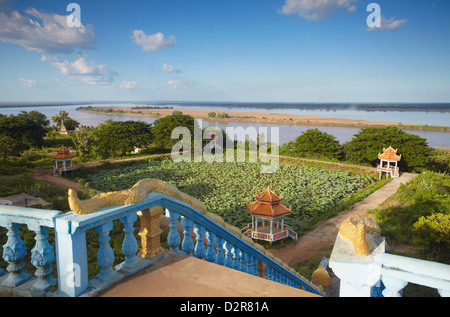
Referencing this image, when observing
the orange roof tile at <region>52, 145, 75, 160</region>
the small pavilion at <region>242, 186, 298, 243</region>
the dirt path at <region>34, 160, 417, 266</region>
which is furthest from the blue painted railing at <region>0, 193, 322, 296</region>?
the orange roof tile at <region>52, 145, 75, 160</region>

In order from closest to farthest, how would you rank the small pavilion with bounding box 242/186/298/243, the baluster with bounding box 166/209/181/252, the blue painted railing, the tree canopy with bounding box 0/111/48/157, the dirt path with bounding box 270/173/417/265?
1. the blue painted railing
2. the baluster with bounding box 166/209/181/252
3. the dirt path with bounding box 270/173/417/265
4. the small pavilion with bounding box 242/186/298/243
5. the tree canopy with bounding box 0/111/48/157

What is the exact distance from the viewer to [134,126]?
90.4ft

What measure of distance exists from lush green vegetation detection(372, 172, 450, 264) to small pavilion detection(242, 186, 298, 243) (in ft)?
11.1

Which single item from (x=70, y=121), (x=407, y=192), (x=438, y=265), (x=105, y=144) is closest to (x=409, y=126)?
(x=407, y=192)

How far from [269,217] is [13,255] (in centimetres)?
944

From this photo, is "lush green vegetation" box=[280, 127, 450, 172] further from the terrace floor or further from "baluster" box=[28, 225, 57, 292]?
"baluster" box=[28, 225, 57, 292]

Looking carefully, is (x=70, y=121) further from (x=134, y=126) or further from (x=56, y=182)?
(x=56, y=182)

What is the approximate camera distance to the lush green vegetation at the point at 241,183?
1381 cm

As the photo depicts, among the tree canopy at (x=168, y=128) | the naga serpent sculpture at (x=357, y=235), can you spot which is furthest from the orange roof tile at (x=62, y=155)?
the naga serpent sculpture at (x=357, y=235)

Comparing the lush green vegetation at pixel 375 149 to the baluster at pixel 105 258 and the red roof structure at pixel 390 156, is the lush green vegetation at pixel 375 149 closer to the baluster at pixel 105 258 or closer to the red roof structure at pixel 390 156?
the red roof structure at pixel 390 156

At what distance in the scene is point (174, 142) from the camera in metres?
27.6

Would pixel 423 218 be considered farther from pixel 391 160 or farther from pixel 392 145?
pixel 392 145

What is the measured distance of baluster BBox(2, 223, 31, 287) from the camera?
74.2 inches

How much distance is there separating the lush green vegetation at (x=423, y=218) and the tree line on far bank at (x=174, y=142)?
5.06 metres
